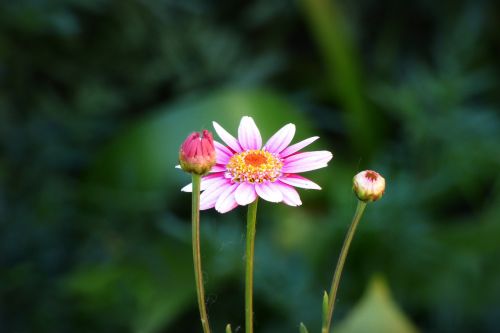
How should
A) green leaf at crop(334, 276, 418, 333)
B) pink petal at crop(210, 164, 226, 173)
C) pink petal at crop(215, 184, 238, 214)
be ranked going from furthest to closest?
1. green leaf at crop(334, 276, 418, 333)
2. pink petal at crop(210, 164, 226, 173)
3. pink petal at crop(215, 184, 238, 214)

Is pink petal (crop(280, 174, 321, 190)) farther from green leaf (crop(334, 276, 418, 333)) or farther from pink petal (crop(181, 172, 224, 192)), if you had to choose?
green leaf (crop(334, 276, 418, 333))

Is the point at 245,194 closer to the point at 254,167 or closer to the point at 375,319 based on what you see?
the point at 254,167

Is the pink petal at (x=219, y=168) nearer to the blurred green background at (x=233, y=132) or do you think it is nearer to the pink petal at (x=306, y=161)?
the pink petal at (x=306, y=161)

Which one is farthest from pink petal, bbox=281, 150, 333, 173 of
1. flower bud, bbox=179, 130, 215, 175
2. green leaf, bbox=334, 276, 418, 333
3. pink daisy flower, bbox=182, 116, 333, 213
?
green leaf, bbox=334, 276, 418, 333

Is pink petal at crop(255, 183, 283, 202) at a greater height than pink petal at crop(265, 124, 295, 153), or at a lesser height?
lesser

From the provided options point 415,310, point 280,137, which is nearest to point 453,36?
point 415,310

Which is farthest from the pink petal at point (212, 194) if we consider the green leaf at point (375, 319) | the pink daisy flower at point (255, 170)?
the green leaf at point (375, 319)
